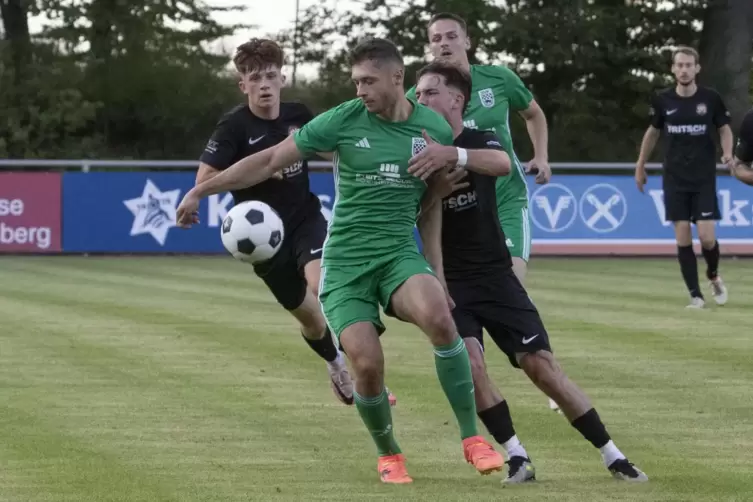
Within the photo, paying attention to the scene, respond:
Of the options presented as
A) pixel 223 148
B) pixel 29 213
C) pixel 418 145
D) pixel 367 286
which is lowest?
pixel 29 213

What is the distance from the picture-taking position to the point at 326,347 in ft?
31.5

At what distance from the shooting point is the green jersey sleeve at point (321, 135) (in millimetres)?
6707

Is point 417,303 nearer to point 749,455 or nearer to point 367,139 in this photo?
point 367,139

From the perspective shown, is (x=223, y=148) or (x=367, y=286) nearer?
(x=367, y=286)

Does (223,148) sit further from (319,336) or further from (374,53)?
(374,53)

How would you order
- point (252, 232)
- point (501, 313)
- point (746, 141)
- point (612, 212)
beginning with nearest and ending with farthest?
point (501, 313) < point (252, 232) < point (746, 141) < point (612, 212)

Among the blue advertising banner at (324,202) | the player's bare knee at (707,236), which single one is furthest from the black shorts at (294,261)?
the blue advertising banner at (324,202)

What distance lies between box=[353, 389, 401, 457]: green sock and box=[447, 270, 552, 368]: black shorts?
54 centimetres

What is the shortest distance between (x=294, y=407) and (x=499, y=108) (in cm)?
211

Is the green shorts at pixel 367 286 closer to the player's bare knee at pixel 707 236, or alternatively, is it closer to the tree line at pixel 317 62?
the player's bare knee at pixel 707 236

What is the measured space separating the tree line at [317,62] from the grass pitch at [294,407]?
56.4ft

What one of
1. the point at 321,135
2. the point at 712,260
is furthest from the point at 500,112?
the point at 712,260

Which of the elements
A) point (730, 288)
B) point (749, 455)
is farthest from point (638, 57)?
point (749, 455)

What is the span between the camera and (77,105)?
1296 inches
